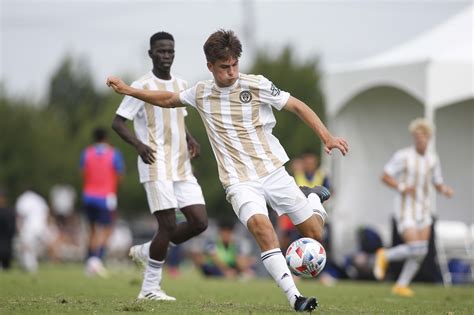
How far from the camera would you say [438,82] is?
1773 centimetres

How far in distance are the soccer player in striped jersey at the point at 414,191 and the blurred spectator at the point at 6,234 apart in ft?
37.6

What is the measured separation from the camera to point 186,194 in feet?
32.5

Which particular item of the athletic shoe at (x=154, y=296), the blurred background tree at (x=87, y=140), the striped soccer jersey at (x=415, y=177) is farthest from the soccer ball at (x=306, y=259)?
the blurred background tree at (x=87, y=140)

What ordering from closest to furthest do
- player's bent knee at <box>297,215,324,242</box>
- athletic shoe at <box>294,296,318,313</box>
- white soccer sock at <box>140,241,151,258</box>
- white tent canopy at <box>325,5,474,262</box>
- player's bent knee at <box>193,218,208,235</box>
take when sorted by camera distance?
athletic shoe at <box>294,296,318,313</box> → player's bent knee at <box>297,215,324,242</box> → player's bent knee at <box>193,218,208,235</box> → white soccer sock at <box>140,241,151,258</box> → white tent canopy at <box>325,5,474,262</box>

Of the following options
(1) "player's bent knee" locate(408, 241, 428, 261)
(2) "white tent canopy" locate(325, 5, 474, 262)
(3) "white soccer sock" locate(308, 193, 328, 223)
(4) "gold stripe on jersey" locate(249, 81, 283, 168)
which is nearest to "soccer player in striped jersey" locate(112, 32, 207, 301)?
(3) "white soccer sock" locate(308, 193, 328, 223)

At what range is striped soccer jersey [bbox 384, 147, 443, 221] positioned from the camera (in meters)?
13.7

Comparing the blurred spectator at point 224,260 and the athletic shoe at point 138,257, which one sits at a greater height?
the athletic shoe at point 138,257

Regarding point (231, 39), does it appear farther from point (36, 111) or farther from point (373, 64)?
point (36, 111)

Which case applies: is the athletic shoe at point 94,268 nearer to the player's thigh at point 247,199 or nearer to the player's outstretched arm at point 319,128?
the player's thigh at point 247,199

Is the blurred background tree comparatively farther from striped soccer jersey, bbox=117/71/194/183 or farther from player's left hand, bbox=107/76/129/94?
player's left hand, bbox=107/76/129/94

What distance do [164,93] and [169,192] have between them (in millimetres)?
1309

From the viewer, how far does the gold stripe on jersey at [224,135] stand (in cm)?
842

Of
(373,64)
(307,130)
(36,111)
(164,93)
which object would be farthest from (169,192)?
(36,111)

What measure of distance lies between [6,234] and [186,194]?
547 inches
